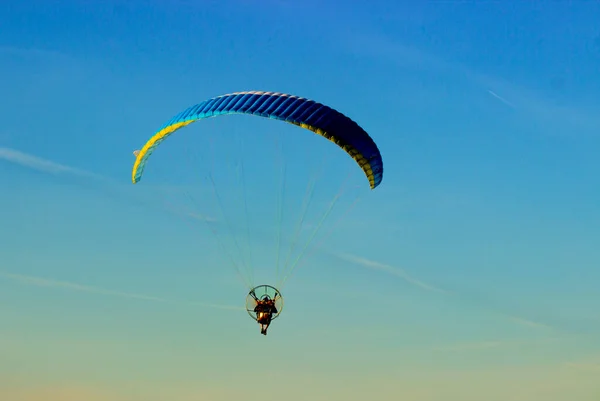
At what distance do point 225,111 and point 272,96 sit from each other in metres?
1.93

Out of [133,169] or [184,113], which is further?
[133,169]

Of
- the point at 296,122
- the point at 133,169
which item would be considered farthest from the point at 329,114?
the point at 133,169

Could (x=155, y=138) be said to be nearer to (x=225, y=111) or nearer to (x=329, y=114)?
(x=225, y=111)

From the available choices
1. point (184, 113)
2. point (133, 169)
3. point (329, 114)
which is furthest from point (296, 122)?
point (133, 169)

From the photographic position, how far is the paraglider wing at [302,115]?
4341 cm

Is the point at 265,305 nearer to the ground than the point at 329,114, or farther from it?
nearer to the ground

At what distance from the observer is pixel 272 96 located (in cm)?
4416

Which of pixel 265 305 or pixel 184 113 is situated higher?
pixel 184 113

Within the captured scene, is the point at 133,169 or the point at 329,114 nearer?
the point at 329,114

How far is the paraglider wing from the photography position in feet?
142

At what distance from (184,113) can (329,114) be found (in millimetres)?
5920

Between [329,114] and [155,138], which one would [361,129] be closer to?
[329,114]

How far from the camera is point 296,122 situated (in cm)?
4328

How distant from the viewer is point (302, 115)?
43.5 meters
